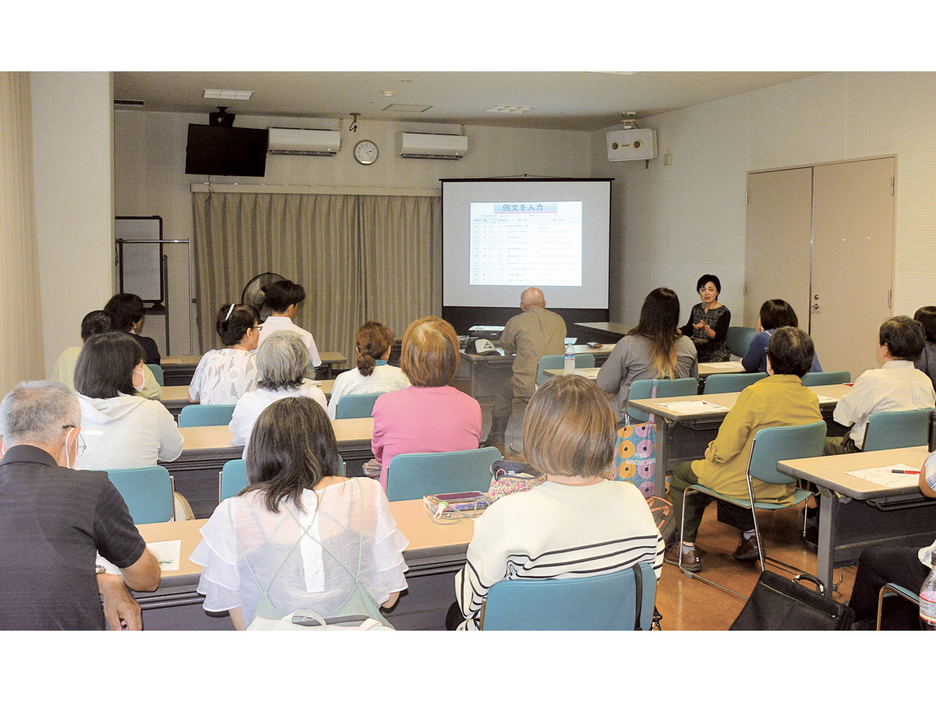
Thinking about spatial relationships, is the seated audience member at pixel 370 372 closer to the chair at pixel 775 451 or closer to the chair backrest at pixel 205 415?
the chair backrest at pixel 205 415

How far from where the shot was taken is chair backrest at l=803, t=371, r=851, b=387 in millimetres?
5043

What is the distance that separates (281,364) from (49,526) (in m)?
1.54

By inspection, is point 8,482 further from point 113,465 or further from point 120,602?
point 113,465

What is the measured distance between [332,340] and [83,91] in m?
4.50

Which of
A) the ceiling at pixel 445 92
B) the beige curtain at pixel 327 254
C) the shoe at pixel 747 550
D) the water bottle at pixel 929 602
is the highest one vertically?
the ceiling at pixel 445 92

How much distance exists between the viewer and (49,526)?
5.60 ft

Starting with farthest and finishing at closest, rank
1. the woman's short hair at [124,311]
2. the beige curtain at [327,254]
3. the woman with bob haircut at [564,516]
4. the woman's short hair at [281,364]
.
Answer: the beige curtain at [327,254], the woman's short hair at [124,311], the woman's short hair at [281,364], the woman with bob haircut at [564,516]

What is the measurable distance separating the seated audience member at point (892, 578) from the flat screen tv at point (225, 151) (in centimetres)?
753

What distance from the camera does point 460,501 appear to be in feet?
8.58

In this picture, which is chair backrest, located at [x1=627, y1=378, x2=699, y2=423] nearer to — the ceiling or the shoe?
the shoe

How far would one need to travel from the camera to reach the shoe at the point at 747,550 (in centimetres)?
395

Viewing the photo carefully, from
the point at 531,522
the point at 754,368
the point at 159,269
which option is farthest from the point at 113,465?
the point at 159,269

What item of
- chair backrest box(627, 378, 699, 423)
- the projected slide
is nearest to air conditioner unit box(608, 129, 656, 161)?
the projected slide

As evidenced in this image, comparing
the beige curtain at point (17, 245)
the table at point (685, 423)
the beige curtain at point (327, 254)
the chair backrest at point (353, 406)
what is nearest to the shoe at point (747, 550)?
the table at point (685, 423)
